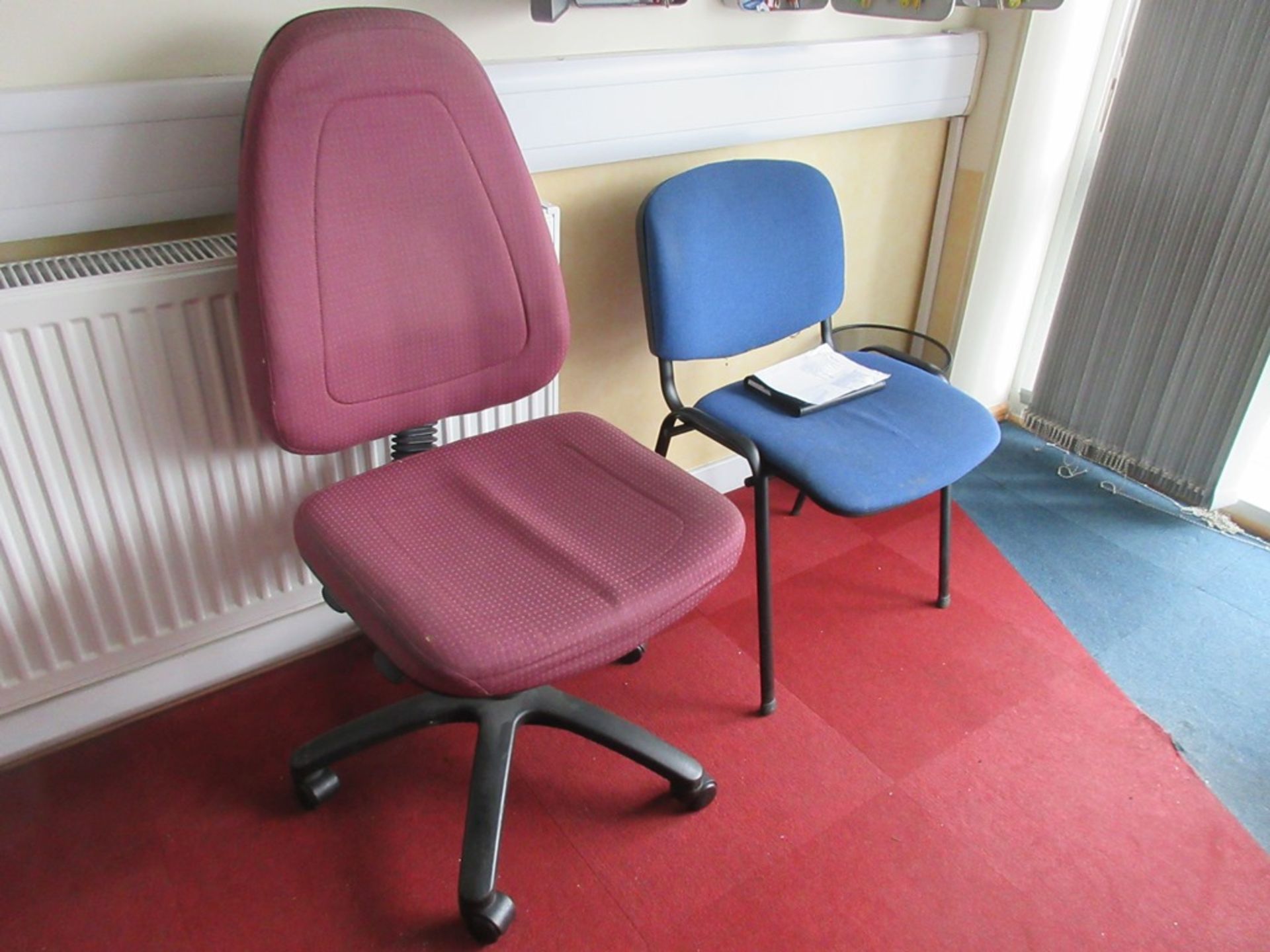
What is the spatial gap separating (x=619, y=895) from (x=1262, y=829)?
39.2 inches

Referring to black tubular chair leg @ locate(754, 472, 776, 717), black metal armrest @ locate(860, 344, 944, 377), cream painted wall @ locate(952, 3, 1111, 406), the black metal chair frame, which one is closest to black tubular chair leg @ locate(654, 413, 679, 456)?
the black metal chair frame

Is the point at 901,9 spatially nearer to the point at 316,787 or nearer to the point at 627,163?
the point at 627,163

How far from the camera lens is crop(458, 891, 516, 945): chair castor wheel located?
1212 millimetres

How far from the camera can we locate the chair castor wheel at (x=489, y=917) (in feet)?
3.98

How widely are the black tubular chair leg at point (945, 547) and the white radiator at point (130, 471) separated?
88 centimetres

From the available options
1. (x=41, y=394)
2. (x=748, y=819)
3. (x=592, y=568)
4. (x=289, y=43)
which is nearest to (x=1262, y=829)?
(x=748, y=819)

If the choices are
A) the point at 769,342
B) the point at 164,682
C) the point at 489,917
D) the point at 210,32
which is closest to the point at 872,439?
the point at 769,342

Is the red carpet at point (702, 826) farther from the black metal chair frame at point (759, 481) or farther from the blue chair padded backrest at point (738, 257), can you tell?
the blue chair padded backrest at point (738, 257)

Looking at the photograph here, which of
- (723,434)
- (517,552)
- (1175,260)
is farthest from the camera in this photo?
(1175,260)

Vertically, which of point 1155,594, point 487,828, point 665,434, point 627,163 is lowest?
point 1155,594

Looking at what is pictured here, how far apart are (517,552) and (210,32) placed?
80 cm

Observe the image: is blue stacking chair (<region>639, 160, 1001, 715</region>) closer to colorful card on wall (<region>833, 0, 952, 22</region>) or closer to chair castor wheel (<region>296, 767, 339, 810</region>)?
colorful card on wall (<region>833, 0, 952, 22</region>)

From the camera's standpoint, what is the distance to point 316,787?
1404 mm

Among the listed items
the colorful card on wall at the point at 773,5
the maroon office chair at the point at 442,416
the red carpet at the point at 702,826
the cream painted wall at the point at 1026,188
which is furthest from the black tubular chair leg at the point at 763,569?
the cream painted wall at the point at 1026,188
